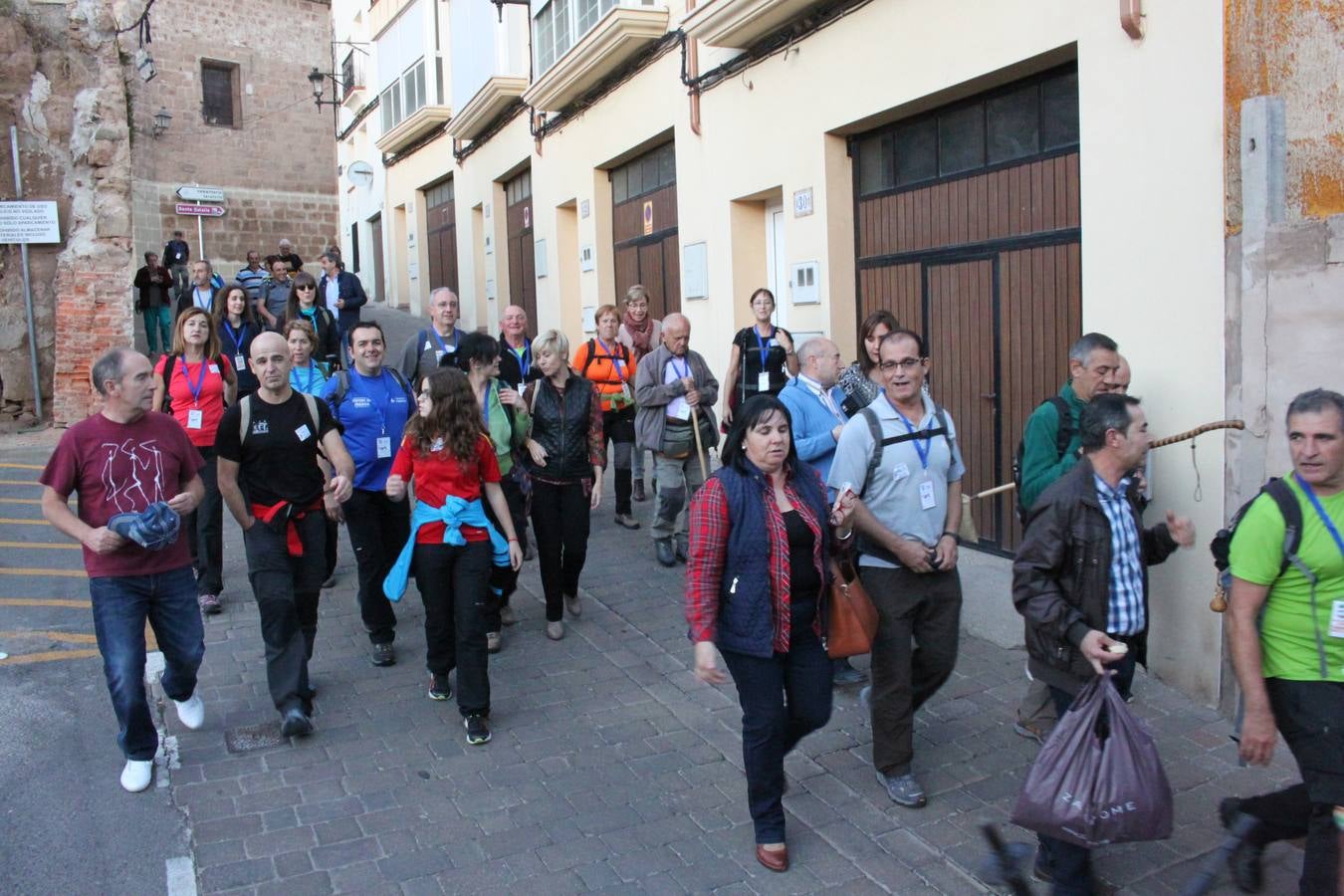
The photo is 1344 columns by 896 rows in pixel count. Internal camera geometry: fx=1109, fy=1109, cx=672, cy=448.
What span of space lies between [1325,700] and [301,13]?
32.2m

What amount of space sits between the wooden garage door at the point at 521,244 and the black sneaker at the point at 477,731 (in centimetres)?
1118

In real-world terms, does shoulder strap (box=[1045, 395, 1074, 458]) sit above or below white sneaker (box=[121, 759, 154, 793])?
above

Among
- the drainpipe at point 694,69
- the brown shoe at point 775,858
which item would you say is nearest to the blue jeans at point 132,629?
the brown shoe at point 775,858

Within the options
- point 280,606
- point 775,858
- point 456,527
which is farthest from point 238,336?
point 775,858

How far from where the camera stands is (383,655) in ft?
21.0

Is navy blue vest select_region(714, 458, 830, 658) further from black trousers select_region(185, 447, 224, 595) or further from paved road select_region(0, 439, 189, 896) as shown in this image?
black trousers select_region(185, 447, 224, 595)

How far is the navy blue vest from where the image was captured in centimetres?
396

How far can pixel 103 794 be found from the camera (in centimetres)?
482

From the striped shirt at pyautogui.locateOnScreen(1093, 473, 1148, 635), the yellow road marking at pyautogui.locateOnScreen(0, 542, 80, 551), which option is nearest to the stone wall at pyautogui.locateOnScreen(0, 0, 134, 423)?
the yellow road marking at pyautogui.locateOnScreen(0, 542, 80, 551)

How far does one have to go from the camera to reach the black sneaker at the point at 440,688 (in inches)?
227

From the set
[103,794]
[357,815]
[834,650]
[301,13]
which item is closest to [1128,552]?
[834,650]

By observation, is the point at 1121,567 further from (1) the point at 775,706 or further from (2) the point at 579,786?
(2) the point at 579,786

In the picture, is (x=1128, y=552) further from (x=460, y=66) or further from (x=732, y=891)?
(x=460, y=66)

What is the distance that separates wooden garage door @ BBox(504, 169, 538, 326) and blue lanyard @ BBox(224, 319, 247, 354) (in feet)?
22.5
